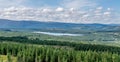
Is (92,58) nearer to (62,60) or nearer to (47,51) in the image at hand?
(62,60)

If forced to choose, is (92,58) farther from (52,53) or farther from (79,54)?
(52,53)

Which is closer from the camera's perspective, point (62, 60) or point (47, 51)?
point (62, 60)

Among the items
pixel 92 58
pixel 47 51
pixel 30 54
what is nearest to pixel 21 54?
pixel 30 54

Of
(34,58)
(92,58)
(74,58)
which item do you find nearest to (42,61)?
(34,58)

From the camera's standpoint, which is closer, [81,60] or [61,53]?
[81,60]

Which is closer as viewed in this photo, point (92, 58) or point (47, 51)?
point (92, 58)

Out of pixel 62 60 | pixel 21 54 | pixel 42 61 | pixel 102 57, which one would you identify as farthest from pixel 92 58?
pixel 21 54

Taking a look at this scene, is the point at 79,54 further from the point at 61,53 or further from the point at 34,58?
the point at 34,58
